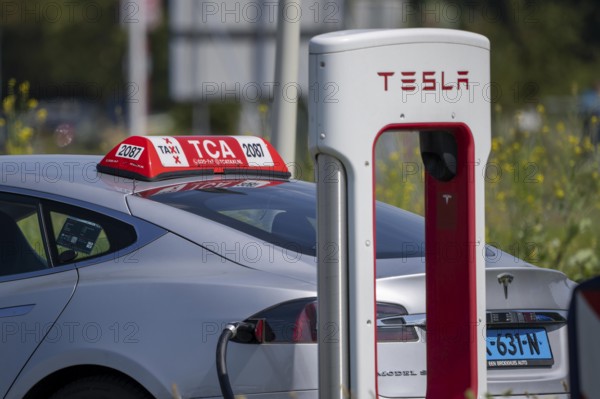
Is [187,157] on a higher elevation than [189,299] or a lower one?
higher

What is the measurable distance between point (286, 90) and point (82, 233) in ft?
10.5

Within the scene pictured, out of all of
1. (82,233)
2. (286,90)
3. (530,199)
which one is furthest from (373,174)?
(530,199)

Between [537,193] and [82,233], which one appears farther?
[537,193]

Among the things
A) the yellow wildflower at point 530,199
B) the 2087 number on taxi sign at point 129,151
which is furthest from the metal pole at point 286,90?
the 2087 number on taxi sign at point 129,151

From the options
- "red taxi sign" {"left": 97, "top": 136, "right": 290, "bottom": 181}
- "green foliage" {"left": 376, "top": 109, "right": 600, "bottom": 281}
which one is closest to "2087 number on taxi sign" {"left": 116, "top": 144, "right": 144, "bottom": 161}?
"red taxi sign" {"left": 97, "top": 136, "right": 290, "bottom": 181}

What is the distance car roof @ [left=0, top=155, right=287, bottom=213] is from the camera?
13.7ft

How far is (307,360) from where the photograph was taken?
3713 millimetres

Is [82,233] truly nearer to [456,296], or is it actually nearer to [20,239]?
[20,239]

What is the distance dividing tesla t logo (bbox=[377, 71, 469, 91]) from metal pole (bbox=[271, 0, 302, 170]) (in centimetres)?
338

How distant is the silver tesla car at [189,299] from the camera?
374 centimetres

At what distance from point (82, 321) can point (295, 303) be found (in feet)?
2.52

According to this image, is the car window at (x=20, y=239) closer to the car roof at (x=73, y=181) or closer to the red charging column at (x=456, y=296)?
the car roof at (x=73, y=181)

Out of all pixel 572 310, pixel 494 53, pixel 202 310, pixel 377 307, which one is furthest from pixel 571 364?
pixel 494 53

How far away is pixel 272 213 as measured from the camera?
14.1 ft
